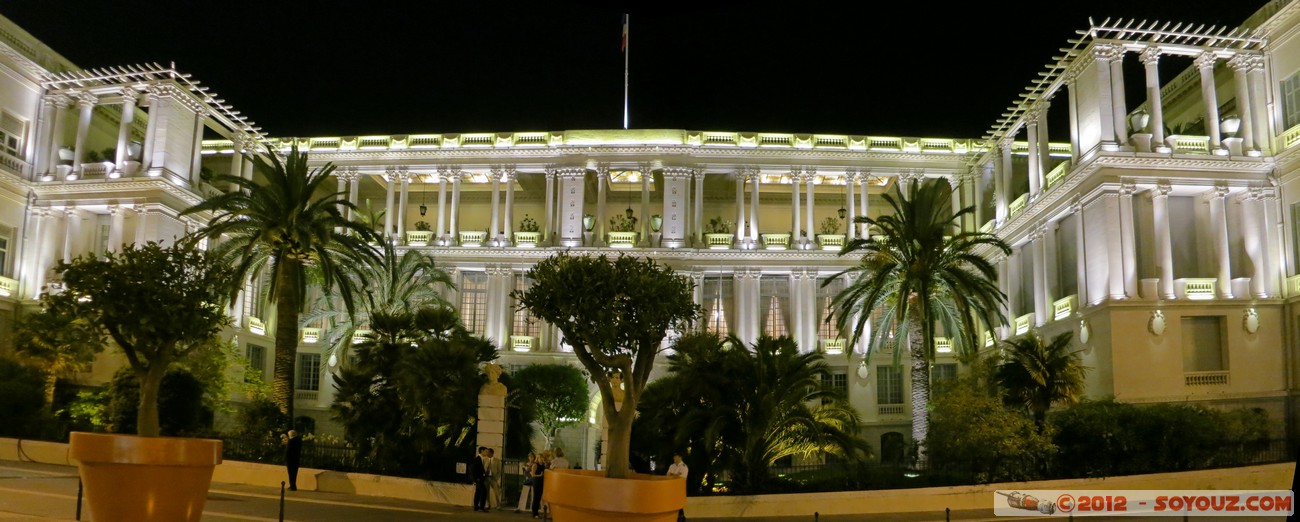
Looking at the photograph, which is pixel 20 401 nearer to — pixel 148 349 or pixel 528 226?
pixel 148 349

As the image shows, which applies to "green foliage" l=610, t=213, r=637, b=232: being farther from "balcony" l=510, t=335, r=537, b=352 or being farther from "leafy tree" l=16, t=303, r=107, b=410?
"leafy tree" l=16, t=303, r=107, b=410

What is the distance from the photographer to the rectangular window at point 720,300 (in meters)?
48.3

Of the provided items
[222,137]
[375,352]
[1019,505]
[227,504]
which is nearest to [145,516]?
[227,504]

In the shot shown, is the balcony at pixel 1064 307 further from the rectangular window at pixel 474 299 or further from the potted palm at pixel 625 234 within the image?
the rectangular window at pixel 474 299

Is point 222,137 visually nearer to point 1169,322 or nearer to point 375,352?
point 375,352

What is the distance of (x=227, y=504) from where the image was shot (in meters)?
21.0

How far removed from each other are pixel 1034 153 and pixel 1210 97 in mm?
7012

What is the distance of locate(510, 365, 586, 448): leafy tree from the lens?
1597 inches

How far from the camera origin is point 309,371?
48094 millimetres

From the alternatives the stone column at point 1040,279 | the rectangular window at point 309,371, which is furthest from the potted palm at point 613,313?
the rectangular window at point 309,371

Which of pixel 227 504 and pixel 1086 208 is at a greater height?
pixel 1086 208

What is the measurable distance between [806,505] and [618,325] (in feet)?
36.0

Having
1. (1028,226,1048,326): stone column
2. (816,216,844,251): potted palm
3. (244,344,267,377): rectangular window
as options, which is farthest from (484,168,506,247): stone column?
(1028,226,1048,326): stone column

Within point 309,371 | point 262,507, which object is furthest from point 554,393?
point 262,507
